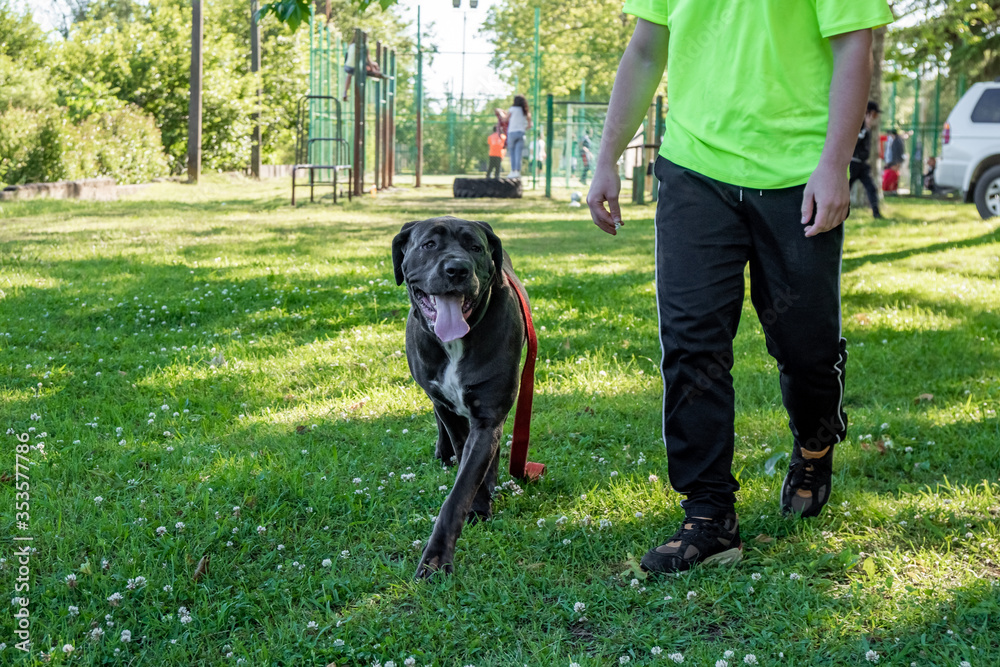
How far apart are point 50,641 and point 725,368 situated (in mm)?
2180

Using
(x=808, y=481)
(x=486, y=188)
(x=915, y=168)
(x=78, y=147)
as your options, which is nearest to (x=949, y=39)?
(x=915, y=168)

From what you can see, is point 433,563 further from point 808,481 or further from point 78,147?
point 78,147

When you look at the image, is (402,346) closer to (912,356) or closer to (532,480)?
(532,480)

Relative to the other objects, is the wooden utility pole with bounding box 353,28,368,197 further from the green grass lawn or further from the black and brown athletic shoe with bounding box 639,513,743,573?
the black and brown athletic shoe with bounding box 639,513,743,573

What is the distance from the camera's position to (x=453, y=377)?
3.38 m

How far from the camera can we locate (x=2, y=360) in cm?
548

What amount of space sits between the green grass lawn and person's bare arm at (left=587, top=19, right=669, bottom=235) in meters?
1.19

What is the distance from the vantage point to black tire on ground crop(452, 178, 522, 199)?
21141 millimetres

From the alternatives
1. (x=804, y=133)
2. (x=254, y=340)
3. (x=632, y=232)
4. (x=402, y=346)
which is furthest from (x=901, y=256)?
(x=804, y=133)

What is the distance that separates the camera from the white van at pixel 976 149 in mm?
15906

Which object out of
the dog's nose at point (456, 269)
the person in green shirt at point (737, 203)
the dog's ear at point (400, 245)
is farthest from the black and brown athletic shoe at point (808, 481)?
the dog's ear at point (400, 245)

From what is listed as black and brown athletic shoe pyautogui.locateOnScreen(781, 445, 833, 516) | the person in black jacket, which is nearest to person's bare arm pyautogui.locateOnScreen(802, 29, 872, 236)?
black and brown athletic shoe pyautogui.locateOnScreen(781, 445, 833, 516)

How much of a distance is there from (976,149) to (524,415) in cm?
1533

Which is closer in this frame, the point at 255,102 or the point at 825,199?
the point at 825,199
